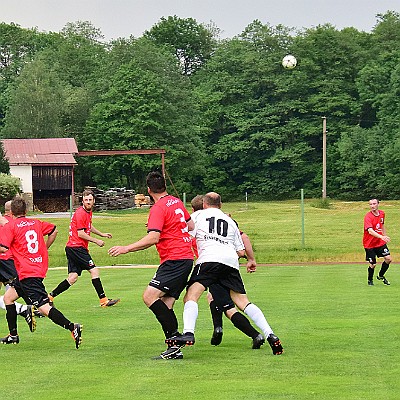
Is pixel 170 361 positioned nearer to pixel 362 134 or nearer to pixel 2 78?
pixel 362 134

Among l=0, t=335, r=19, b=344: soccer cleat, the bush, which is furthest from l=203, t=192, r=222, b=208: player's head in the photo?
the bush

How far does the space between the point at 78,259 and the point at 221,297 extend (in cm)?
586

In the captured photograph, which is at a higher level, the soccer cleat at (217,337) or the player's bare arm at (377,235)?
the player's bare arm at (377,235)

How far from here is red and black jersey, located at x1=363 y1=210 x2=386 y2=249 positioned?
63.9 feet

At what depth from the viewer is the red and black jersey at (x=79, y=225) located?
15.8 metres

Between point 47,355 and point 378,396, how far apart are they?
4.20 meters

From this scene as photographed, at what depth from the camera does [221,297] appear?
1076 centimetres

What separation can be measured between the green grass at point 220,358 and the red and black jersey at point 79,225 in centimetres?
112

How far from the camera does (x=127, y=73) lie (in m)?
86.6

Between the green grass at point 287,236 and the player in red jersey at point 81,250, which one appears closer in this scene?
the player in red jersey at point 81,250

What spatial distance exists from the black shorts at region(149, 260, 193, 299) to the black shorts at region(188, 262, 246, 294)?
0.22 m

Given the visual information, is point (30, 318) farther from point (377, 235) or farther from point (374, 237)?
point (374, 237)

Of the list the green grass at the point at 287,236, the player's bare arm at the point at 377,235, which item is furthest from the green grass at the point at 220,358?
the green grass at the point at 287,236

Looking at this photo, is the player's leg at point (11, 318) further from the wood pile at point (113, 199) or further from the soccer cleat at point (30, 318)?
the wood pile at point (113, 199)
